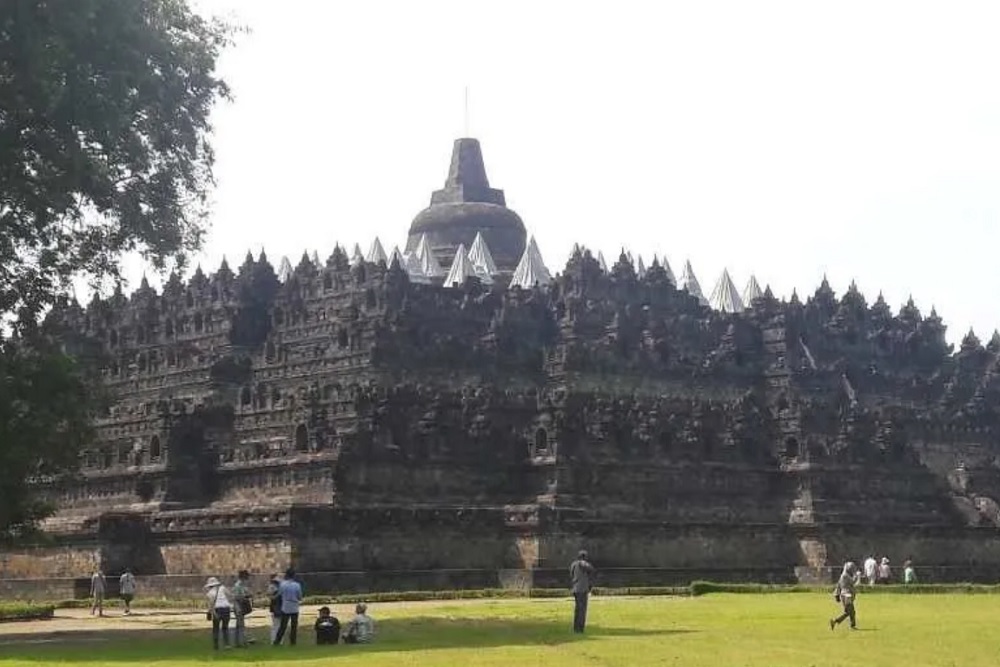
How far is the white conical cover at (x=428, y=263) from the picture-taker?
83.4 meters

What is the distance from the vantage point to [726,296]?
89500 millimetres

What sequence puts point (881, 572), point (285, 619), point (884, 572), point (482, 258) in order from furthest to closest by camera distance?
point (482, 258)
point (881, 572)
point (884, 572)
point (285, 619)

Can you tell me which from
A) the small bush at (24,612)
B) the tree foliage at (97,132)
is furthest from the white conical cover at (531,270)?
the tree foliage at (97,132)

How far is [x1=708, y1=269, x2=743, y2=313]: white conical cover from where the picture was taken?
88.8 metres

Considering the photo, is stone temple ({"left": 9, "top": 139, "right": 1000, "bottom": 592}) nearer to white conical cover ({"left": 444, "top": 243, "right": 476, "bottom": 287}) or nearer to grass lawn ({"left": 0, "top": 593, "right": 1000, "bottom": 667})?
white conical cover ({"left": 444, "top": 243, "right": 476, "bottom": 287})

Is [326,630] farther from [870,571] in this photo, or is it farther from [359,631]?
[870,571]

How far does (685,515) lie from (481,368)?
434 inches

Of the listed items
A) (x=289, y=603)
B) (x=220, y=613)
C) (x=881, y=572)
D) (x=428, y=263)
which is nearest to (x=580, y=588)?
(x=289, y=603)

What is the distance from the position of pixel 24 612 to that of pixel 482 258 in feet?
154

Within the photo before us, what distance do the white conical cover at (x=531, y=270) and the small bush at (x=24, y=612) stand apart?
4153cm

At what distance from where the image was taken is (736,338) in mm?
75188

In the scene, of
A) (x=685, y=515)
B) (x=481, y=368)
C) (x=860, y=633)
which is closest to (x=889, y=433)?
(x=685, y=515)

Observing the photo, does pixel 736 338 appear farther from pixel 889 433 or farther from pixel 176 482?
pixel 176 482

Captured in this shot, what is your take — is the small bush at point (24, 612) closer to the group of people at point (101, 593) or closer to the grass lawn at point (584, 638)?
the grass lawn at point (584, 638)
